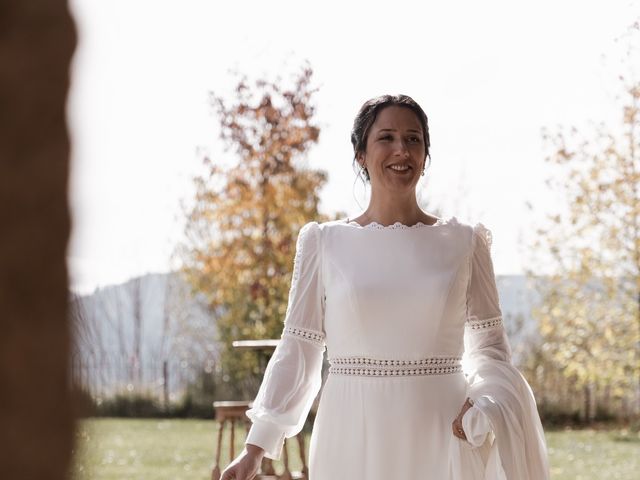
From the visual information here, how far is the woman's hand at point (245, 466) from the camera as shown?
2.01 metres

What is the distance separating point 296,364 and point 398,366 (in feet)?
0.71

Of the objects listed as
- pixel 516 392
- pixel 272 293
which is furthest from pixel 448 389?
pixel 272 293

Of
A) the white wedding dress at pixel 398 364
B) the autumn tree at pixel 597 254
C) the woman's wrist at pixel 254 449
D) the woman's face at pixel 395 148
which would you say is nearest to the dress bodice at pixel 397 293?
the white wedding dress at pixel 398 364

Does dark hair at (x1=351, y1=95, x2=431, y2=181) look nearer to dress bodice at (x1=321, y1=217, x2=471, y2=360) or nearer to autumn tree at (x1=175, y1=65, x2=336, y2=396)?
dress bodice at (x1=321, y1=217, x2=471, y2=360)

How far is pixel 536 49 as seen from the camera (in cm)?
1223

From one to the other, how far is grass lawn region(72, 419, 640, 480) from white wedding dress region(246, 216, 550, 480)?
20.1 ft

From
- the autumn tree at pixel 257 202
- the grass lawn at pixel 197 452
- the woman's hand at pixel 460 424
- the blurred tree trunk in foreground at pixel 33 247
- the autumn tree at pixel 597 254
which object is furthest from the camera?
the autumn tree at pixel 257 202

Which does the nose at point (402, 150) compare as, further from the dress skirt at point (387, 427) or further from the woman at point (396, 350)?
the dress skirt at point (387, 427)

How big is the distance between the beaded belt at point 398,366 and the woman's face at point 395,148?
0.37 metres

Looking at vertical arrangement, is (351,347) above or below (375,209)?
below

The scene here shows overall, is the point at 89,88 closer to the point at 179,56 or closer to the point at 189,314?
the point at 179,56

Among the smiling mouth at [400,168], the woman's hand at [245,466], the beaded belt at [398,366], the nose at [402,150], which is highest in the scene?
the nose at [402,150]

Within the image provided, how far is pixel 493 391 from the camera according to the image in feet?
7.04

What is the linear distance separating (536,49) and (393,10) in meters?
1.86
